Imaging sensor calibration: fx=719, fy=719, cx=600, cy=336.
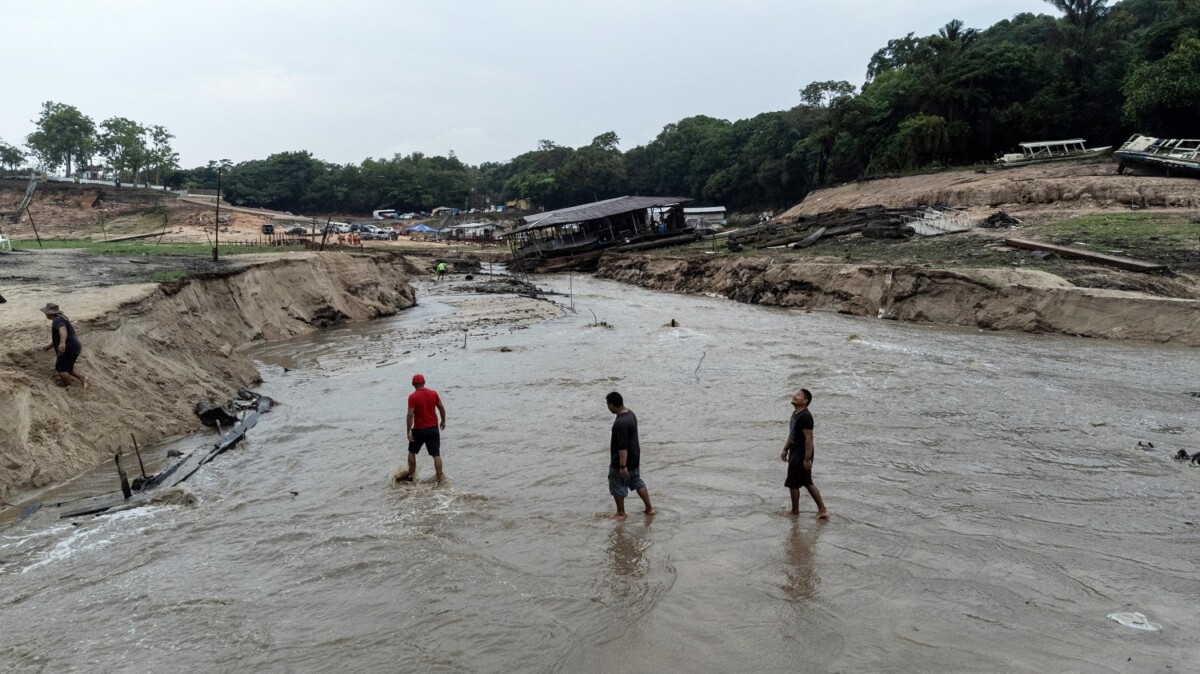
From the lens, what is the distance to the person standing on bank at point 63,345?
10398mm

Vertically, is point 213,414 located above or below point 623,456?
below

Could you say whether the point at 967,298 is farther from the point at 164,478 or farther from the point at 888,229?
the point at 164,478

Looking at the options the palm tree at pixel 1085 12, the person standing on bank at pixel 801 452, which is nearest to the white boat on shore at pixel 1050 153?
the palm tree at pixel 1085 12

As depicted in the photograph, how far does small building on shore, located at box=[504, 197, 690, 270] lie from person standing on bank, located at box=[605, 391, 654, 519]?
128 feet

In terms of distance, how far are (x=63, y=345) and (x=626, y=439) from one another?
8.43 m

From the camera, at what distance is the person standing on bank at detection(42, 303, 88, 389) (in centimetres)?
1040

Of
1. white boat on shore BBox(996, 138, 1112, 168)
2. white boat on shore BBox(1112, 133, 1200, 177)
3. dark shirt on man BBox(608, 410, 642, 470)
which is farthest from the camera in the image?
white boat on shore BBox(996, 138, 1112, 168)

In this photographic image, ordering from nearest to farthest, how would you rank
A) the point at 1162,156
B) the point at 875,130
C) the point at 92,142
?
the point at 1162,156 → the point at 875,130 → the point at 92,142

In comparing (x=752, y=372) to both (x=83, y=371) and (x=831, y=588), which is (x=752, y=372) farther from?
(x=83, y=371)

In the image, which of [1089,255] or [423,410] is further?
[1089,255]

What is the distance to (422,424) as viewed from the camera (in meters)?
9.91

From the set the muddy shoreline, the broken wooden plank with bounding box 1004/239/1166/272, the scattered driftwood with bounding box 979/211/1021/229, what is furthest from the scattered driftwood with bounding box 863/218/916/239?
the broken wooden plank with bounding box 1004/239/1166/272

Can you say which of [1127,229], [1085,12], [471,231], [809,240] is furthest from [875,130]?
[471,231]

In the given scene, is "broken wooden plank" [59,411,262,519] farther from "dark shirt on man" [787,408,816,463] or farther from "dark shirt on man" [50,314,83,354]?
"dark shirt on man" [787,408,816,463]
